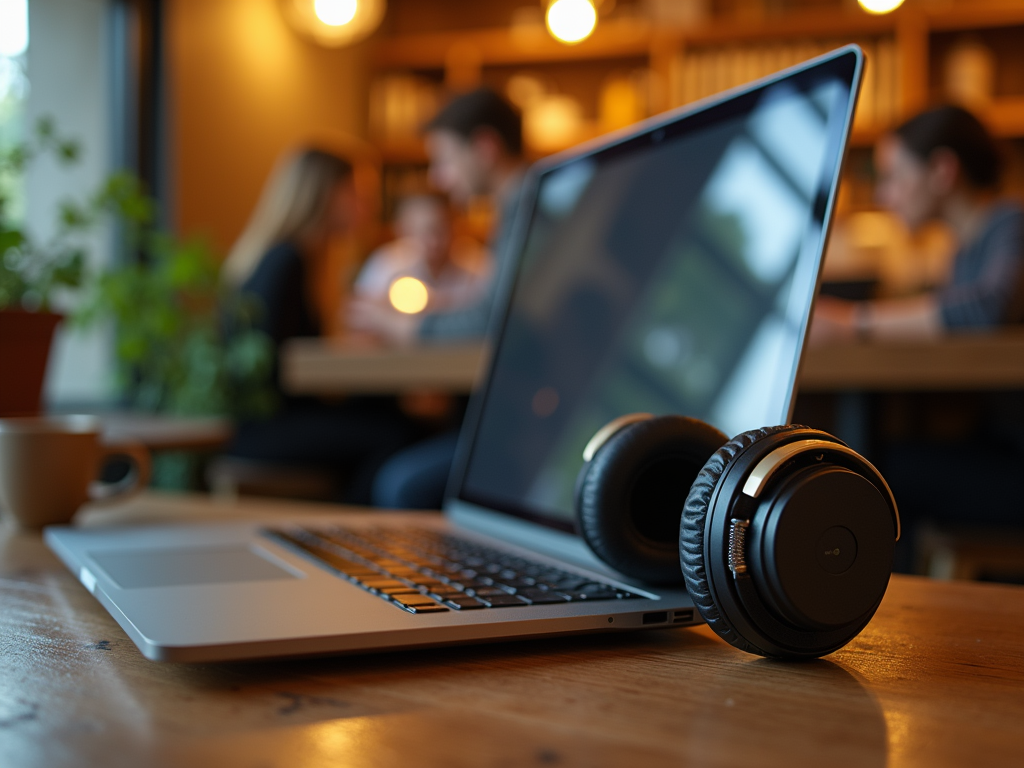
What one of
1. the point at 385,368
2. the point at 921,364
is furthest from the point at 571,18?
the point at 921,364

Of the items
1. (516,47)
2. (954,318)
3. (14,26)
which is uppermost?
(516,47)

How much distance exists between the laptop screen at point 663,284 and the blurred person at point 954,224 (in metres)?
0.99

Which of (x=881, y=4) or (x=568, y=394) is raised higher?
(x=881, y=4)

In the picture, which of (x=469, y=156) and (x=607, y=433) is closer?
(x=607, y=433)

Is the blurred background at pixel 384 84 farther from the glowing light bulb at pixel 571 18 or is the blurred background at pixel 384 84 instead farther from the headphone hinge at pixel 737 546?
the headphone hinge at pixel 737 546

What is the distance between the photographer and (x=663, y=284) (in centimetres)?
67

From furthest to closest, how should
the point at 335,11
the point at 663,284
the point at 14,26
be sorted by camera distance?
the point at 335,11
the point at 14,26
the point at 663,284

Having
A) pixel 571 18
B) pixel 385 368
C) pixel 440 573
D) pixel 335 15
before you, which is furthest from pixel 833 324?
pixel 335 15

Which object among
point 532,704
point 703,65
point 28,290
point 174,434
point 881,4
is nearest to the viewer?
point 532,704

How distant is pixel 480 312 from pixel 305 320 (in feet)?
3.08

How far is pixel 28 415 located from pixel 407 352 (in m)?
0.83

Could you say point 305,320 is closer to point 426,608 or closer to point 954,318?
point 954,318

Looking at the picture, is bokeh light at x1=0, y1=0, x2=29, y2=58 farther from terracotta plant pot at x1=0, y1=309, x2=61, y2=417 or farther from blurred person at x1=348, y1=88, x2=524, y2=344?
terracotta plant pot at x1=0, y1=309, x2=61, y2=417

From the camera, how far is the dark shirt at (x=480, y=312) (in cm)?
199
